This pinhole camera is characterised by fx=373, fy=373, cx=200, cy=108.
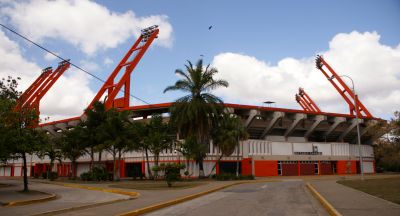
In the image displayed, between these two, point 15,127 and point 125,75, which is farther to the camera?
point 125,75

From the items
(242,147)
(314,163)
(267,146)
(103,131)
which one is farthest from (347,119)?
(103,131)

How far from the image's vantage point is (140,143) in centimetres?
4781

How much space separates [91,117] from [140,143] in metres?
7.54

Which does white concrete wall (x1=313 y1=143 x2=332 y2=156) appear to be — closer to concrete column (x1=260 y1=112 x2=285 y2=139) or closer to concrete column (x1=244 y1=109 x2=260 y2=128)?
concrete column (x1=260 y1=112 x2=285 y2=139)

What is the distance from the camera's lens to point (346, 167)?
6975 centimetres

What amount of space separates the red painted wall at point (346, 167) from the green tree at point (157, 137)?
35.9 metres

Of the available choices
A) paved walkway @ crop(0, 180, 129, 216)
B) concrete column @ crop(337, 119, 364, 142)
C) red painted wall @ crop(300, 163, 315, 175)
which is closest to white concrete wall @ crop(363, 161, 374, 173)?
concrete column @ crop(337, 119, 364, 142)

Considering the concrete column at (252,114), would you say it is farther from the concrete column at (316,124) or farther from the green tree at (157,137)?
the green tree at (157,137)

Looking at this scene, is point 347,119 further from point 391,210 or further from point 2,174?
point 2,174

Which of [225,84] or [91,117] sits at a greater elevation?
[225,84]

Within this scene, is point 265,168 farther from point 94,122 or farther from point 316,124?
point 94,122

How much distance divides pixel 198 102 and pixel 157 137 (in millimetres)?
6672

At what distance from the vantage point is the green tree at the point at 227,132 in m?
46.8

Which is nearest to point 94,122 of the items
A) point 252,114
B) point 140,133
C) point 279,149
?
point 140,133
